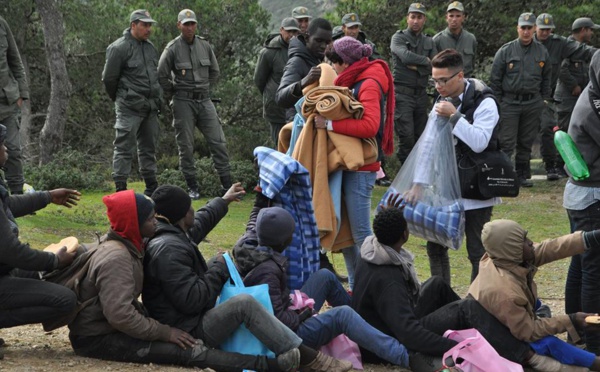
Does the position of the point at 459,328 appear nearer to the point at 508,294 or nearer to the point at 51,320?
the point at 508,294

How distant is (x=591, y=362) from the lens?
5.83 meters

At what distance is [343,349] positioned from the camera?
6.02 m

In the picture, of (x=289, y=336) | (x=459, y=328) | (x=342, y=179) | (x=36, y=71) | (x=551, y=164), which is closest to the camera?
(x=289, y=336)

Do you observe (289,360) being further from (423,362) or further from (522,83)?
(522,83)

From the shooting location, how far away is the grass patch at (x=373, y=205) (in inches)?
366

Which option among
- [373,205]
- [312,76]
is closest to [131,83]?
[373,205]

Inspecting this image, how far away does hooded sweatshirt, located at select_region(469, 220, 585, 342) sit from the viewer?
5.79 m

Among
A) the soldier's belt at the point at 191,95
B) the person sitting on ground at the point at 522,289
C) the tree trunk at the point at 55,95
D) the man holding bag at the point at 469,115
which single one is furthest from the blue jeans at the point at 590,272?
the tree trunk at the point at 55,95

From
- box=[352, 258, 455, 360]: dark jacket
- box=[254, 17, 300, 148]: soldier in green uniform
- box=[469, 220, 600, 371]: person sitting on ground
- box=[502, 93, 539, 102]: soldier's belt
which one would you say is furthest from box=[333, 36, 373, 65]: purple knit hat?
box=[502, 93, 539, 102]: soldier's belt

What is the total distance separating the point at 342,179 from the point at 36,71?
15546mm

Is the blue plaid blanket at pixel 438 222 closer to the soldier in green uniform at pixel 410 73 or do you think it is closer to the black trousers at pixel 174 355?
the black trousers at pixel 174 355

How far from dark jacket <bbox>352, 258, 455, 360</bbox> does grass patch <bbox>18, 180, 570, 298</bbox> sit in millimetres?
2419

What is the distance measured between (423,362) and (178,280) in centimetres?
159

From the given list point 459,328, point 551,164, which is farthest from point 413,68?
point 459,328
